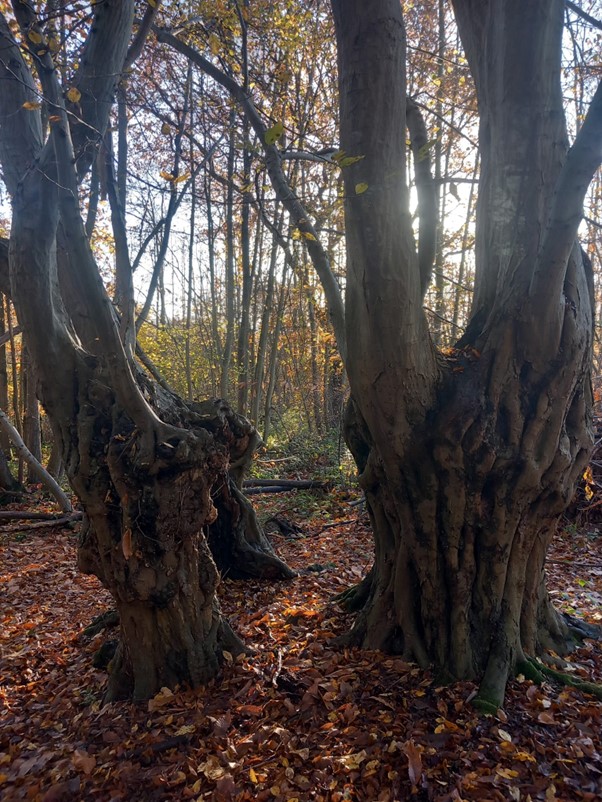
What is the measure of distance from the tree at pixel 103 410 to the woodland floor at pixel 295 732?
331mm

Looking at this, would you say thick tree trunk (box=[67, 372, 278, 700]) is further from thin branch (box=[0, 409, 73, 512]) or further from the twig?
thin branch (box=[0, 409, 73, 512])

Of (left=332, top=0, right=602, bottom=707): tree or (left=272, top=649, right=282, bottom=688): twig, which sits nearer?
(left=332, top=0, right=602, bottom=707): tree

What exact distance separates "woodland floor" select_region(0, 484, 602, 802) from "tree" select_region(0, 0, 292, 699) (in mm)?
331

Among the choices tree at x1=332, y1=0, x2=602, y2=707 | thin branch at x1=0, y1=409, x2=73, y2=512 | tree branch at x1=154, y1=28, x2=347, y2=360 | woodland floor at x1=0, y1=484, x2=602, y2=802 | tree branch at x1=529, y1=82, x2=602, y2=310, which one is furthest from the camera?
thin branch at x1=0, y1=409, x2=73, y2=512

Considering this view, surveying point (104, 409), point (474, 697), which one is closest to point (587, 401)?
point (474, 697)

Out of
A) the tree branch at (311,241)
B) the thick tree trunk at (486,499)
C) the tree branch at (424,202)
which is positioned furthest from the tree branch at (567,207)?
the tree branch at (311,241)

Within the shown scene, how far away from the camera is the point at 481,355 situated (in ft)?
9.78

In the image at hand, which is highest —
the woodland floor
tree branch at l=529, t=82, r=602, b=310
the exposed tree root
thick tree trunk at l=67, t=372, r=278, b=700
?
tree branch at l=529, t=82, r=602, b=310

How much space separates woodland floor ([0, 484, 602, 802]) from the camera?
2326mm

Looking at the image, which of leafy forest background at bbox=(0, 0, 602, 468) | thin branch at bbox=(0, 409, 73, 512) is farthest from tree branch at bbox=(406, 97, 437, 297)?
thin branch at bbox=(0, 409, 73, 512)

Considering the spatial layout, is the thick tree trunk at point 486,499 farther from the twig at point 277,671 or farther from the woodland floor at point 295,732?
the twig at point 277,671

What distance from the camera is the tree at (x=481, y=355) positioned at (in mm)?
2574

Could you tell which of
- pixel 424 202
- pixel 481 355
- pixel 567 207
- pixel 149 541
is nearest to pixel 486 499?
pixel 481 355

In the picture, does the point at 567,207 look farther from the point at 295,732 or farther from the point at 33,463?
the point at 33,463
